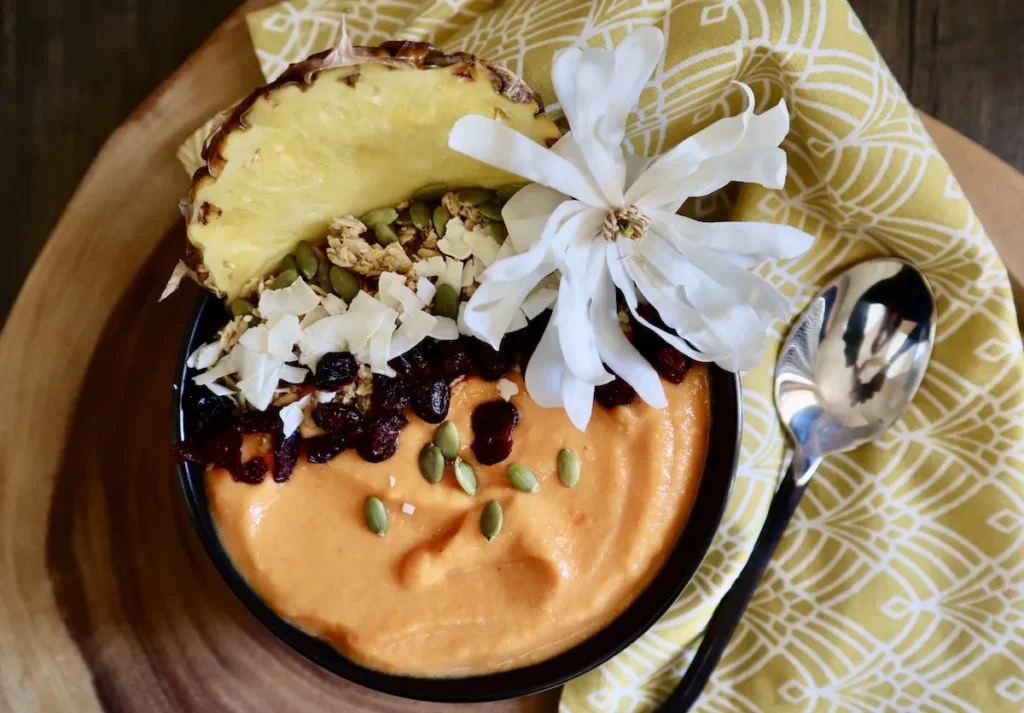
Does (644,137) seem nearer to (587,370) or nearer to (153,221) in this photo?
(587,370)

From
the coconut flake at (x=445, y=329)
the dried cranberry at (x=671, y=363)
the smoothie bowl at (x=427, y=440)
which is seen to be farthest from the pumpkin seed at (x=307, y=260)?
the dried cranberry at (x=671, y=363)

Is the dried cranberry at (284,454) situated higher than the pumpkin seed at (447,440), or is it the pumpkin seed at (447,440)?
the dried cranberry at (284,454)

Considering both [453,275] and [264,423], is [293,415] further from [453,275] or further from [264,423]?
[453,275]

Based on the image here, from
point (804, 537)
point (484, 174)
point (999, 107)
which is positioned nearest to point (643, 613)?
point (804, 537)

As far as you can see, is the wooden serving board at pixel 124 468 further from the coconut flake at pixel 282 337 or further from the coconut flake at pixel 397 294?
the coconut flake at pixel 397 294

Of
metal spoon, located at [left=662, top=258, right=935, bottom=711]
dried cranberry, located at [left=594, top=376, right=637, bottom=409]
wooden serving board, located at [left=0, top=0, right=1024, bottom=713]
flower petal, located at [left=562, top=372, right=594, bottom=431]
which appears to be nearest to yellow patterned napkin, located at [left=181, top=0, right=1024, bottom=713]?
metal spoon, located at [left=662, top=258, right=935, bottom=711]

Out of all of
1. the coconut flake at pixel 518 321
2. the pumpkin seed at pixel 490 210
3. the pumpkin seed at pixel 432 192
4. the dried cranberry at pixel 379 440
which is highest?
the pumpkin seed at pixel 432 192

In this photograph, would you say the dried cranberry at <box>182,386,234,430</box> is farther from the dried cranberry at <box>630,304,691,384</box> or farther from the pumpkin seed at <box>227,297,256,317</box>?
the dried cranberry at <box>630,304,691,384</box>
